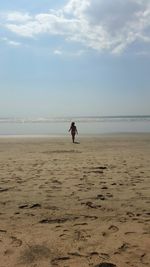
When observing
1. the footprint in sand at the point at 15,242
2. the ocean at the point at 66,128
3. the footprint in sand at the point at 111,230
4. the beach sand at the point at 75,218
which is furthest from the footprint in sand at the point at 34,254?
the ocean at the point at 66,128

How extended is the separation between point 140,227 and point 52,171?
631cm

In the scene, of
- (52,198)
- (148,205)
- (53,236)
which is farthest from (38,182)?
(53,236)

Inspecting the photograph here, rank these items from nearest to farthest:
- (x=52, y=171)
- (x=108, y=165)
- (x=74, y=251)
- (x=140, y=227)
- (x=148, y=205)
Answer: (x=74, y=251) < (x=140, y=227) < (x=148, y=205) < (x=52, y=171) < (x=108, y=165)

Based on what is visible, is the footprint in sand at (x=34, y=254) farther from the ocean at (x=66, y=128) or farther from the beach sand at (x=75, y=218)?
the ocean at (x=66, y=128)

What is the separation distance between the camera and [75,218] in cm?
689

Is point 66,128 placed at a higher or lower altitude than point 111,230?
higher

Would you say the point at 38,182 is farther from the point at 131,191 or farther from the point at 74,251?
the point at 74,251

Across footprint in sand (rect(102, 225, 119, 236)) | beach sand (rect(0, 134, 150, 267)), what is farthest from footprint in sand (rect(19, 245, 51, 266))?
footprint in sand (rect(102, 225, 119, 236))

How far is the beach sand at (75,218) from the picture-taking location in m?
5.13

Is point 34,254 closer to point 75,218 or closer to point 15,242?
point 15,242

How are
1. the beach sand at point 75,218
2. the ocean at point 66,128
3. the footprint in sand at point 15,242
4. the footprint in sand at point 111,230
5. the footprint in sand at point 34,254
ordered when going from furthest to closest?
1. the ocean at point 66,128
2. the footprint in sand at point 111,230
3. the footprint in sand at point 15,242
4. the beach sand at point 75,218
5. the footprint in sand at point 34,254

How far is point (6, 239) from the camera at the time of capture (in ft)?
19.0

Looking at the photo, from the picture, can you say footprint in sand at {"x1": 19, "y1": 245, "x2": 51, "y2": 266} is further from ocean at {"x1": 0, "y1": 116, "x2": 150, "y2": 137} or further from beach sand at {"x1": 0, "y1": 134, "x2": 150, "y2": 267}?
ocean at {"x1": 0, "y1": 116, "x2": 150, "y2": 137}

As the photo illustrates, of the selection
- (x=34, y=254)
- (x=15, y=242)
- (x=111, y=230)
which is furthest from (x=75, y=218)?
(x=34, y=254)
